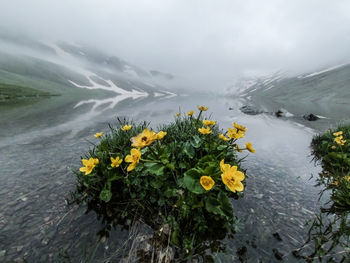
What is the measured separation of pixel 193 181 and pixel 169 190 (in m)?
A: 0.90

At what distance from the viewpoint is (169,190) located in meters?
3.44

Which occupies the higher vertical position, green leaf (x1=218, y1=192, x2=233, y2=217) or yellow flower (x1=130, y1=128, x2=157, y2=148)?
yellow flower (x1=130, y1=128, x2=157, y2=148)

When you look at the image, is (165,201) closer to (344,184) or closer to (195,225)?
(195,225)

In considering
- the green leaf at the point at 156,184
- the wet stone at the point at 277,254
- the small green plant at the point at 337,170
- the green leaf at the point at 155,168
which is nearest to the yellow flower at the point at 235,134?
the green leaf at the point at 155,168

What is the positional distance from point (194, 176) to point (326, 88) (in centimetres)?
18327

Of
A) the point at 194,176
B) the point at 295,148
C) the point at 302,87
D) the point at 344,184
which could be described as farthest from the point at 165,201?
the point at 302,87

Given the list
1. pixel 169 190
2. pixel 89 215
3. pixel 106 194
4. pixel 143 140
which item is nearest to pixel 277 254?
pixel 169 190

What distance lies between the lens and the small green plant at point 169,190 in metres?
2.81

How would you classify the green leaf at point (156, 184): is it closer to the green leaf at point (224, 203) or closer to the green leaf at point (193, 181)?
the green leaf at point (193, 181)

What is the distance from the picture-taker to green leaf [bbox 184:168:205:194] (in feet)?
8.70

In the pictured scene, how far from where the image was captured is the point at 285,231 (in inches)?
134

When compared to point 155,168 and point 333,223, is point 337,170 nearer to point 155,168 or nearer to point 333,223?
point 333,223

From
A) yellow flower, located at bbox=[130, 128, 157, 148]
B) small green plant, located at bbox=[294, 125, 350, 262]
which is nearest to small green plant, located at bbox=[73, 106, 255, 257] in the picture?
yellow flower, located at bbox=[130, 128, 157, 148]

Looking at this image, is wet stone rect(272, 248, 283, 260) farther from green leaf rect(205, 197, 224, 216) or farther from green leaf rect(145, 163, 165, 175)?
green leaf rect(145, 163, 165, 175)
